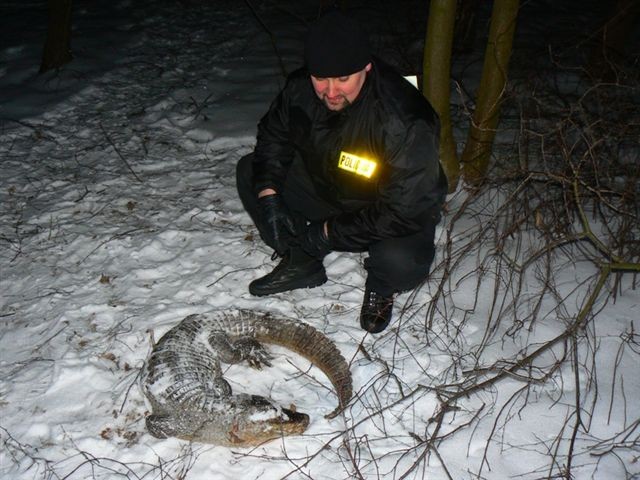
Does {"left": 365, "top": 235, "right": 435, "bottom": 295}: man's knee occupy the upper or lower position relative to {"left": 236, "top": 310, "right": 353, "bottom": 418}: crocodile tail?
upper

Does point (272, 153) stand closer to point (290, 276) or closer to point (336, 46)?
point (290, 276)

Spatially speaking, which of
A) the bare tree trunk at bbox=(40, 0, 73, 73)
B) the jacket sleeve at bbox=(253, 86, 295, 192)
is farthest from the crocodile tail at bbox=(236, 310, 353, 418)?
the bare tree trunk at bbox=(40, 0, 73, 73)

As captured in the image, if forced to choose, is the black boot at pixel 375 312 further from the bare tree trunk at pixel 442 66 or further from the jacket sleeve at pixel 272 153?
the bare tree trunk at pixel 442 66

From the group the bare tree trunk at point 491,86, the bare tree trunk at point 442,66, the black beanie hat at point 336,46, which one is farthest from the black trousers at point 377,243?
the bare tree trunk at point 442,66

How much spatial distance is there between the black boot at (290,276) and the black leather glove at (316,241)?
0.26 meters

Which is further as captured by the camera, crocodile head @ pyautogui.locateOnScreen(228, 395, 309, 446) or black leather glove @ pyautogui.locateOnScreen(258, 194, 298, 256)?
black leather glove @ pyautogui.locateOnScreen(258, 194, 298, 256)

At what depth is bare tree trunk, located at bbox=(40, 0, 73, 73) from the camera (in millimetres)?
6363

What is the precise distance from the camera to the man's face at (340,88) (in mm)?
2438

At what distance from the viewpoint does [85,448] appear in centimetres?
234

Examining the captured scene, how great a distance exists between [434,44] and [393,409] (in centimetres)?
248

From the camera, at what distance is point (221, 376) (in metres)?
2.72

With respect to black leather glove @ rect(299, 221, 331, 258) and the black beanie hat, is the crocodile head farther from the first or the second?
the black beanie hat

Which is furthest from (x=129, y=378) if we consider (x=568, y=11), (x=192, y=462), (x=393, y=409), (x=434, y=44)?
(x=568, y=11)

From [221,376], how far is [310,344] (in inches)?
20.8
